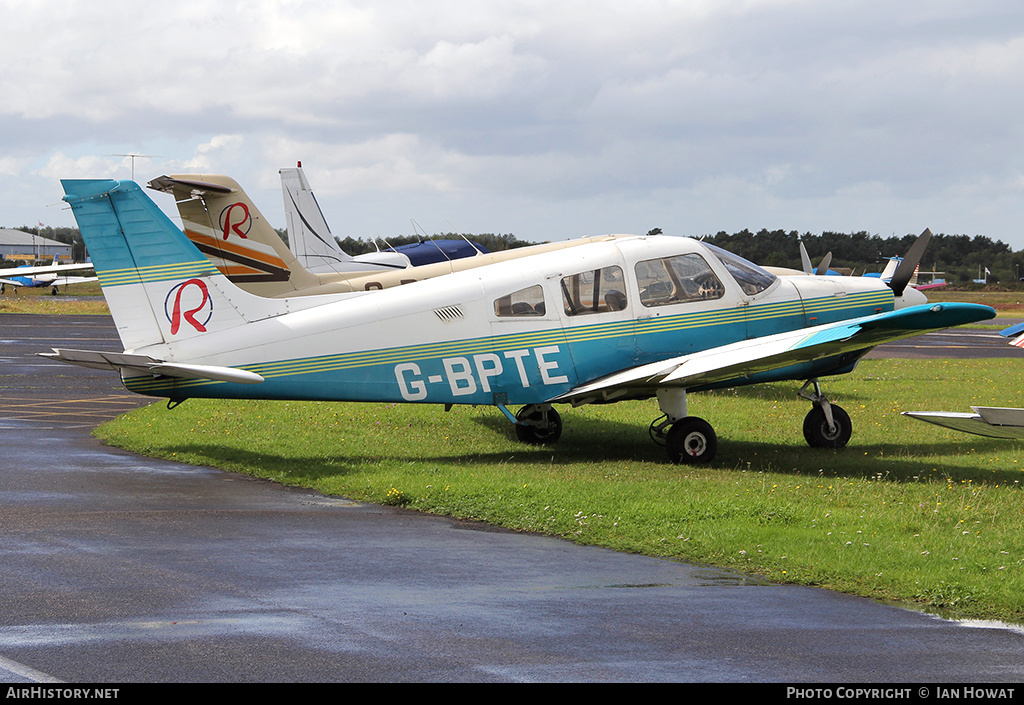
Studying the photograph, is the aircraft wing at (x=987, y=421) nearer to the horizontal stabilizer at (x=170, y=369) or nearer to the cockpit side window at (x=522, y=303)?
the cockpit side window at (x=522, y=303)

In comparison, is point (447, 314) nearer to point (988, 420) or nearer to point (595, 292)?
point (595, 292)

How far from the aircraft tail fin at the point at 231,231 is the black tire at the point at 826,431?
32.8 ft

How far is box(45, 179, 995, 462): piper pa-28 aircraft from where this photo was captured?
13195mm

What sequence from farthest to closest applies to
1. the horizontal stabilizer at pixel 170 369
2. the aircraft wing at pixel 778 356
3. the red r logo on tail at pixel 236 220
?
1. the red r logo on tail at pixel 236 220
2. the horizontal stabilizer at pixel 170 369
3. the aircraft wing at pixel 778 356

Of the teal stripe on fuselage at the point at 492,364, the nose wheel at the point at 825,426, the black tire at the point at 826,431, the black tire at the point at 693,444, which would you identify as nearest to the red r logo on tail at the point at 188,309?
the teal stripe on fuselage at the point at 492,364

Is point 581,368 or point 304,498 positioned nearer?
point 304,498

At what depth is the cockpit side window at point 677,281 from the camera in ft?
47.6

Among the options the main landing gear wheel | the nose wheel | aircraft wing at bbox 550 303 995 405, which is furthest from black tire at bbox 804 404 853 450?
the main landing gear wheel

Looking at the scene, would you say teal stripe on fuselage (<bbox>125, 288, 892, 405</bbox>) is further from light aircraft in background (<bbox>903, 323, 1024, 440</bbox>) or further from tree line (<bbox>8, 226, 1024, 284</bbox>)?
tree line (<bbox>8, 226, 1024, 284</bbox>)

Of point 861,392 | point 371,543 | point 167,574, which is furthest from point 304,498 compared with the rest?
point 861,392
